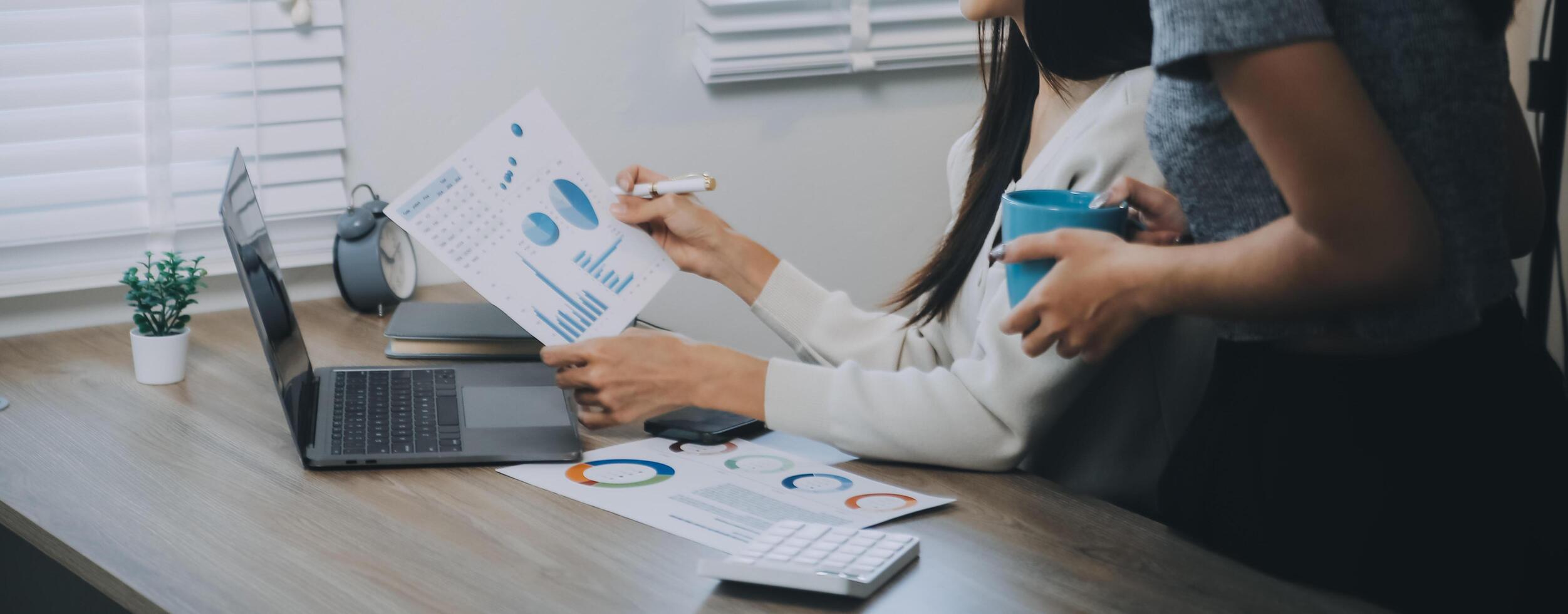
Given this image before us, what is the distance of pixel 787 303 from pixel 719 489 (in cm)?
40

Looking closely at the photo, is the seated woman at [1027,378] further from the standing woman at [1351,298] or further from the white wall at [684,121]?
the white wall at [684,121]

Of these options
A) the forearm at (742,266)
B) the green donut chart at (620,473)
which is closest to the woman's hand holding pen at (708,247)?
the forearm at (742,266)

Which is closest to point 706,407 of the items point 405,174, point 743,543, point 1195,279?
point 743,543

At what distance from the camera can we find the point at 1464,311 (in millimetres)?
805

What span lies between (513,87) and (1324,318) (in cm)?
136

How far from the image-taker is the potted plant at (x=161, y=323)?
137cm

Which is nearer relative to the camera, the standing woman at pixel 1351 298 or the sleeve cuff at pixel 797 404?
the standing woman at pixel 1351 298

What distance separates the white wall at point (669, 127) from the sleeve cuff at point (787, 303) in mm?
665

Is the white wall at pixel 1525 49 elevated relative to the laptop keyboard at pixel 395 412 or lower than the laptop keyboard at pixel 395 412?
elevated

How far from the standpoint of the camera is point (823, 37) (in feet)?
6.76

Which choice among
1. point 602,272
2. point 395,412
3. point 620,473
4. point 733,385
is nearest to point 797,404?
point 733,385

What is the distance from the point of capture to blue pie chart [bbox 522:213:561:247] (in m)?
1.24

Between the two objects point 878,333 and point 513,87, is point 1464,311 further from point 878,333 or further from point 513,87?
point 513,87

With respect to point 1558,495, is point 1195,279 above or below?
above
